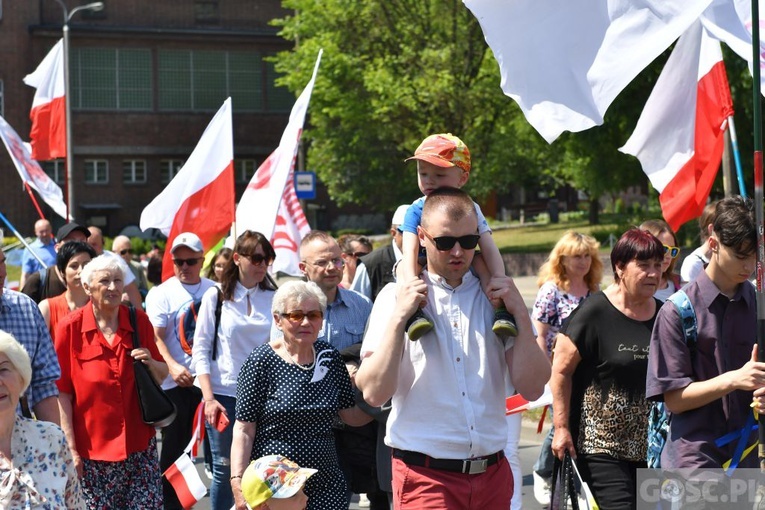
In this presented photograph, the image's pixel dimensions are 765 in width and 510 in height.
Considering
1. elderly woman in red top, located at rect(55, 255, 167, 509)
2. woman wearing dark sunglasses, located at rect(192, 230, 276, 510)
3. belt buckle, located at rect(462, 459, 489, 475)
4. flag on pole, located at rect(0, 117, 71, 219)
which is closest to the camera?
belt buckle, located at rect(462, 459, 489, 475)

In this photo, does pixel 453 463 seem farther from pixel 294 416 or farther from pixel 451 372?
pixel 294 416

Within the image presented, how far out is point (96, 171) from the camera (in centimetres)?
5653

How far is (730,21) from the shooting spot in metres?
6.46

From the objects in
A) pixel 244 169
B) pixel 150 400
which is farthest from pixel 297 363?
pixel 244 169

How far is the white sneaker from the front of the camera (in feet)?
28.3

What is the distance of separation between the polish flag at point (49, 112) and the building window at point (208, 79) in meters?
40.3

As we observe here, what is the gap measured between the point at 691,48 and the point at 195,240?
12.3 feet

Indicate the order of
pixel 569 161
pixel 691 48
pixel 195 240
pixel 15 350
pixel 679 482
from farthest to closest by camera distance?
pixel 569 161 → pixel 195 240 → pixel 691 48 → pixel 679 482 → pixel 15 350

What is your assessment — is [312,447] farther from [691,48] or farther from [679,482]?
[691,48]

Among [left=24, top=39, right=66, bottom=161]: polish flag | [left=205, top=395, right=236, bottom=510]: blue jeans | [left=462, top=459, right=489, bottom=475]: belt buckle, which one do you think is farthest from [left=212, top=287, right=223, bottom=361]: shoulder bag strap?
[left=24, top=39, right=66, bottom=161]: polish flag

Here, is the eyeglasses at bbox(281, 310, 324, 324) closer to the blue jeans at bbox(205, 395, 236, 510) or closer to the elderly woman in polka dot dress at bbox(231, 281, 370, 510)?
the elderly woman in polka dot dress at bbox(231, 281, 370, 510)

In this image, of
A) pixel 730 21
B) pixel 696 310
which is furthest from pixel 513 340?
pixel 730 21

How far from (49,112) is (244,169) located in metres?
41.8

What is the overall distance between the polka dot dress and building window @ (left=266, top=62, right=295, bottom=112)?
5308 centimetres
